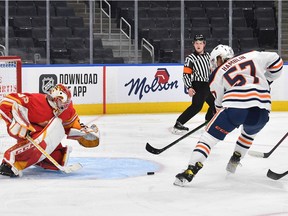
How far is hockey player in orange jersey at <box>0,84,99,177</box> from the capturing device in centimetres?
502

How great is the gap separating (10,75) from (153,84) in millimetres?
2894

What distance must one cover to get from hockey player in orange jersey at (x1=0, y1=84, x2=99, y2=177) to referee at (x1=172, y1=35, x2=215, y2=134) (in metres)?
2.98

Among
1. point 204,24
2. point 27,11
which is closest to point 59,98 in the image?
point 27,11

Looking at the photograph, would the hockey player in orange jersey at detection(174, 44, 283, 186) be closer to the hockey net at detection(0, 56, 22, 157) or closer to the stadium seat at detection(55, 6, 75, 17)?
the hockey net at detection(0, 56, 22, 157)

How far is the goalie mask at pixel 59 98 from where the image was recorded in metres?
5.05

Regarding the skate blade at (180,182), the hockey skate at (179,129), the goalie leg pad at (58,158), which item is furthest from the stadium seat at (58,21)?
the skate blade at (180,182)

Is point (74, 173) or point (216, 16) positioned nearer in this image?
point (74, 173)

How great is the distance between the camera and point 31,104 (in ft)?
16.8

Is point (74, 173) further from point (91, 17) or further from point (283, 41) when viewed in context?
point (283, 41)

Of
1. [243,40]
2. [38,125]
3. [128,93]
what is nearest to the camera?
[38,125]

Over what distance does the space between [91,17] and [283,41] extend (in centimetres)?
267

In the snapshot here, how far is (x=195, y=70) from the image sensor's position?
8.09 meters

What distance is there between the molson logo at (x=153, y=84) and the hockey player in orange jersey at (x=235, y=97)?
5.25 meters

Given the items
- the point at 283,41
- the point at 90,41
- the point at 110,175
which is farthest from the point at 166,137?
the point at 283,41
